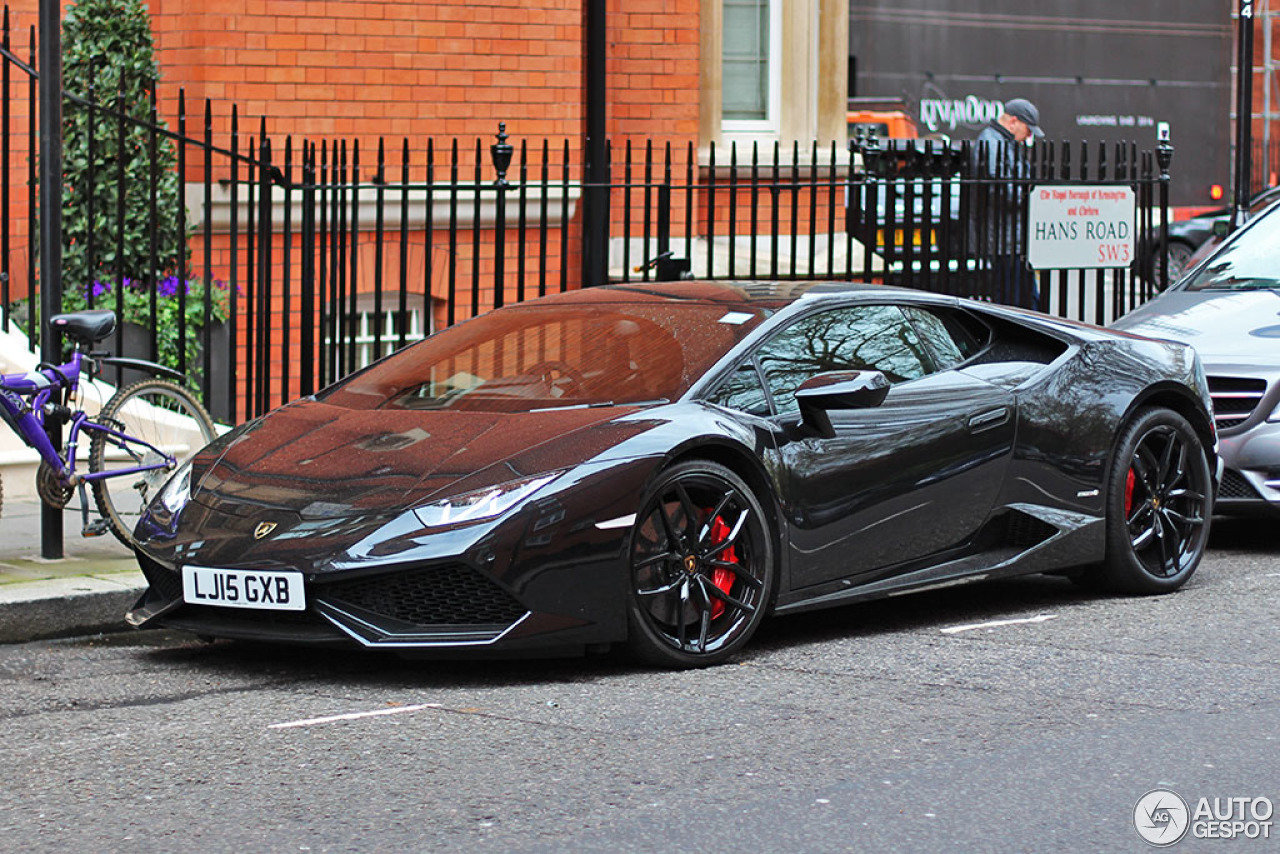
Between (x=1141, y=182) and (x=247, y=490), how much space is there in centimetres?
840

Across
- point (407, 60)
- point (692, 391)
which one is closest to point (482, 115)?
point (407, 60)

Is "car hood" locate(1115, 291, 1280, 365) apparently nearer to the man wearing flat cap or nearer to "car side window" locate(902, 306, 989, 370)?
"car side window" locate(902, 306, 989, 370)

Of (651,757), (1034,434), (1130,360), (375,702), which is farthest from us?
(1130,360)

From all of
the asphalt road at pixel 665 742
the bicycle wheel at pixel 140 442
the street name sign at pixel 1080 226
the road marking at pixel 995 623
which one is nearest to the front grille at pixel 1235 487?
the asphalt road at pixel 665 742

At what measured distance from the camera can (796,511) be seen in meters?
6.81

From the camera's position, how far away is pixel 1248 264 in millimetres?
10766

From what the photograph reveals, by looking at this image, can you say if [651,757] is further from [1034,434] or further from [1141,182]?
[1141,182]

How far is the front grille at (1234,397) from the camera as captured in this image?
9.27 meters

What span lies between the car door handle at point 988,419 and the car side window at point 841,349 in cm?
25

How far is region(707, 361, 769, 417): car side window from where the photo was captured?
681 cm

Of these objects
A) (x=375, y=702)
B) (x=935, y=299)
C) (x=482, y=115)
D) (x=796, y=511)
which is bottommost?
(x=375, y=702)

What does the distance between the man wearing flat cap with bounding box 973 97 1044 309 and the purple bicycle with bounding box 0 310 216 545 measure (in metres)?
5.60

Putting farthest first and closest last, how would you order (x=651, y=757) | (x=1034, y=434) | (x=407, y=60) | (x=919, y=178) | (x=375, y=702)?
1. (x=407, y=60)
2. (x=919, y=178)
3. (x=1034, y=434)
4. (x=375, y=702)
5. (x=651, y=757)

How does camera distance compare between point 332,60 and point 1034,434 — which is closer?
point 1034,434
